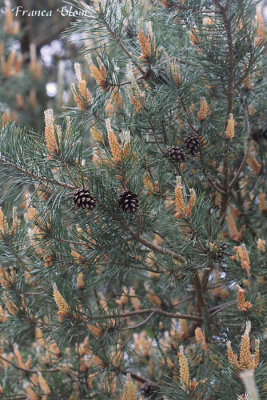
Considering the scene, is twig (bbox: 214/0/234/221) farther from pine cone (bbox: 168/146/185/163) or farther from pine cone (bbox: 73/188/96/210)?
pine cone (bbox: 73/188/96/210)

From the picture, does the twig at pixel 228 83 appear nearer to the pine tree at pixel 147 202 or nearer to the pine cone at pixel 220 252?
the pine tree at pixel 147 202

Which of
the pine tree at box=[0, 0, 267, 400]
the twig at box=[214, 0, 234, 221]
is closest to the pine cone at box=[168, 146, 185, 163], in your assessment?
the pine tree at box=[0, 0, 267, 400]

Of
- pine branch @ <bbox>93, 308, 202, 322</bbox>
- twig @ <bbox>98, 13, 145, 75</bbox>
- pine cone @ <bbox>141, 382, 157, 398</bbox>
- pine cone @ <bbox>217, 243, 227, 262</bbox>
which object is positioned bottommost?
pine cone @ <bbox>141, 382, 157, 398</bbox>

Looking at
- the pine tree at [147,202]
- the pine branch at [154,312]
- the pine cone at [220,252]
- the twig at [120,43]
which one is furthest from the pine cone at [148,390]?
the twig at [120,43]

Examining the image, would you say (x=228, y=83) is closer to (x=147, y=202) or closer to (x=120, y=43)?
(x=120, y=43)

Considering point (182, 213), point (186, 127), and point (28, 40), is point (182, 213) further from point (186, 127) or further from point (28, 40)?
point (28, 40)

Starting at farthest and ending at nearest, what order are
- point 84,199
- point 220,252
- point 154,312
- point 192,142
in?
point 154,312 → point 192,142 → point 220,252 → point 84,199

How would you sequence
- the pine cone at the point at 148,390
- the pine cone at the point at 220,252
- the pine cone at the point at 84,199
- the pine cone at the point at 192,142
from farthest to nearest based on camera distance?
the pine cone at the point at 148,390 < the pine cone at the point at 192,142 < the pine cone at the point at 220,252 < the pine cone at the point at 84,199

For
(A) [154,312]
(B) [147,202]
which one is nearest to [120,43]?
(B) [147,202]
